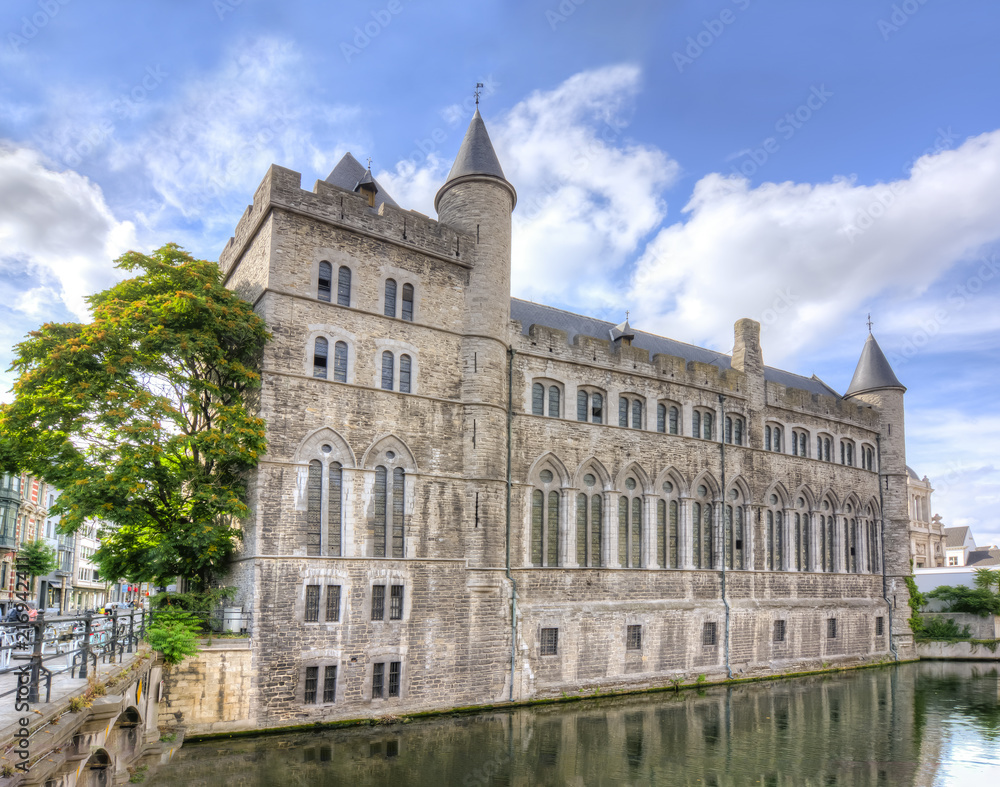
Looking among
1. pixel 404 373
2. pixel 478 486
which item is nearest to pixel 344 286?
pixel 404 373

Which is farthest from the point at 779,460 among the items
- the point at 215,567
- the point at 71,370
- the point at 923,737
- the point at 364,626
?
the point at 71,370

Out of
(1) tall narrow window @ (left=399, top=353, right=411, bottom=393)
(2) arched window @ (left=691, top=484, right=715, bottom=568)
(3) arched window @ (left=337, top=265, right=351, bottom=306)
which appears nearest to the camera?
(3) arched window @ (left=337, top=265, right=351, bottom=306)

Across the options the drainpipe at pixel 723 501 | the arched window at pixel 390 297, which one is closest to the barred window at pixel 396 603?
the arched window at pixel 390 297

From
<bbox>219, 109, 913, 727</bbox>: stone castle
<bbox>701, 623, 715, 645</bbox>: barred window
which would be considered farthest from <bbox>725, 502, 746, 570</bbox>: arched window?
<bbox>701, 623, 715, 645</bbox>: barred window

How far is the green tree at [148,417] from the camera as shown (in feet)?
60.4

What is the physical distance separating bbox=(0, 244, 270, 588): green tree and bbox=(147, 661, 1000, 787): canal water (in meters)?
5.68

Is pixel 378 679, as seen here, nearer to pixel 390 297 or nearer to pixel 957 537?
pixel 390 297

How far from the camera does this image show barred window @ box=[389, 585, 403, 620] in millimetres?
21844

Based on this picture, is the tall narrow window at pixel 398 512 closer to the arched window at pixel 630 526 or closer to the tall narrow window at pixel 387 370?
the tall narrow window at pixel 387 370

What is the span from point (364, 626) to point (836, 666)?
25101 millimetres

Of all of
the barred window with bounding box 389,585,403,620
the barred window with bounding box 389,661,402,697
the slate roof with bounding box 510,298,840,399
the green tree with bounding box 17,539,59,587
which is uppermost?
the slate roof with bounding box 510,298,840,399

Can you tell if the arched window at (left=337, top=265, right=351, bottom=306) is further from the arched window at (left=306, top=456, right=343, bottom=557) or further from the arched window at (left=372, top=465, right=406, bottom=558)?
the arched window at (left=372, top=465, right=406, bottom=558)

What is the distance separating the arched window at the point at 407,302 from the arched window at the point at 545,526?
7.52 meters

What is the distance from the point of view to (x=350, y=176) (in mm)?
26984
